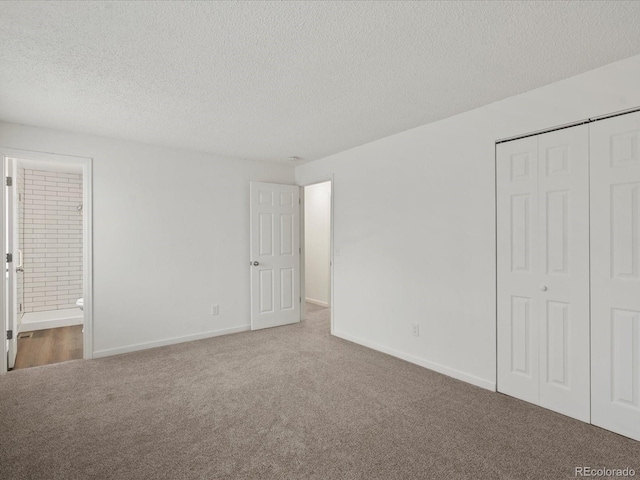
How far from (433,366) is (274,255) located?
2.66m

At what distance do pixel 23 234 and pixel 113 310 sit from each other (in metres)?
2.60

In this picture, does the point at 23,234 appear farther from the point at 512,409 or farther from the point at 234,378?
the point at 512,409

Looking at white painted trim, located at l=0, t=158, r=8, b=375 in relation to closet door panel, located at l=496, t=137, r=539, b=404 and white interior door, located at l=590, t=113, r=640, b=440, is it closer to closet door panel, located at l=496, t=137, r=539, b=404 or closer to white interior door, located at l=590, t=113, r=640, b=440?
closet door panel, located at l=496, t=137, r=539, b=404

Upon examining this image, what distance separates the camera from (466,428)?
233 cm

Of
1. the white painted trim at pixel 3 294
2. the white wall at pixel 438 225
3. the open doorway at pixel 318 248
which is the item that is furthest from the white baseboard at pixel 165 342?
the open doorway at pixel 318 248

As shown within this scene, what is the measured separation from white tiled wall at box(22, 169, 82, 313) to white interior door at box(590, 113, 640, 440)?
21.8ft

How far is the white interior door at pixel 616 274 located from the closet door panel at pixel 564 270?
0.06 meters

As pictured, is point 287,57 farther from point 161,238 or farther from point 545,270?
point 161,238

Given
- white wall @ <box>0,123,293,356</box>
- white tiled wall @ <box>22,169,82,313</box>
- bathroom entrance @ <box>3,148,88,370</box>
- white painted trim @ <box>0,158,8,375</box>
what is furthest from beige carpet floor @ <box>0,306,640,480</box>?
white tiled wall @ <box>22,169,82,313</box>

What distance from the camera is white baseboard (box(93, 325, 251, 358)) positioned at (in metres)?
3.86

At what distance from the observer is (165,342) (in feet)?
13.9

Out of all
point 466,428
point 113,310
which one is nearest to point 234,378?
point 113,310
